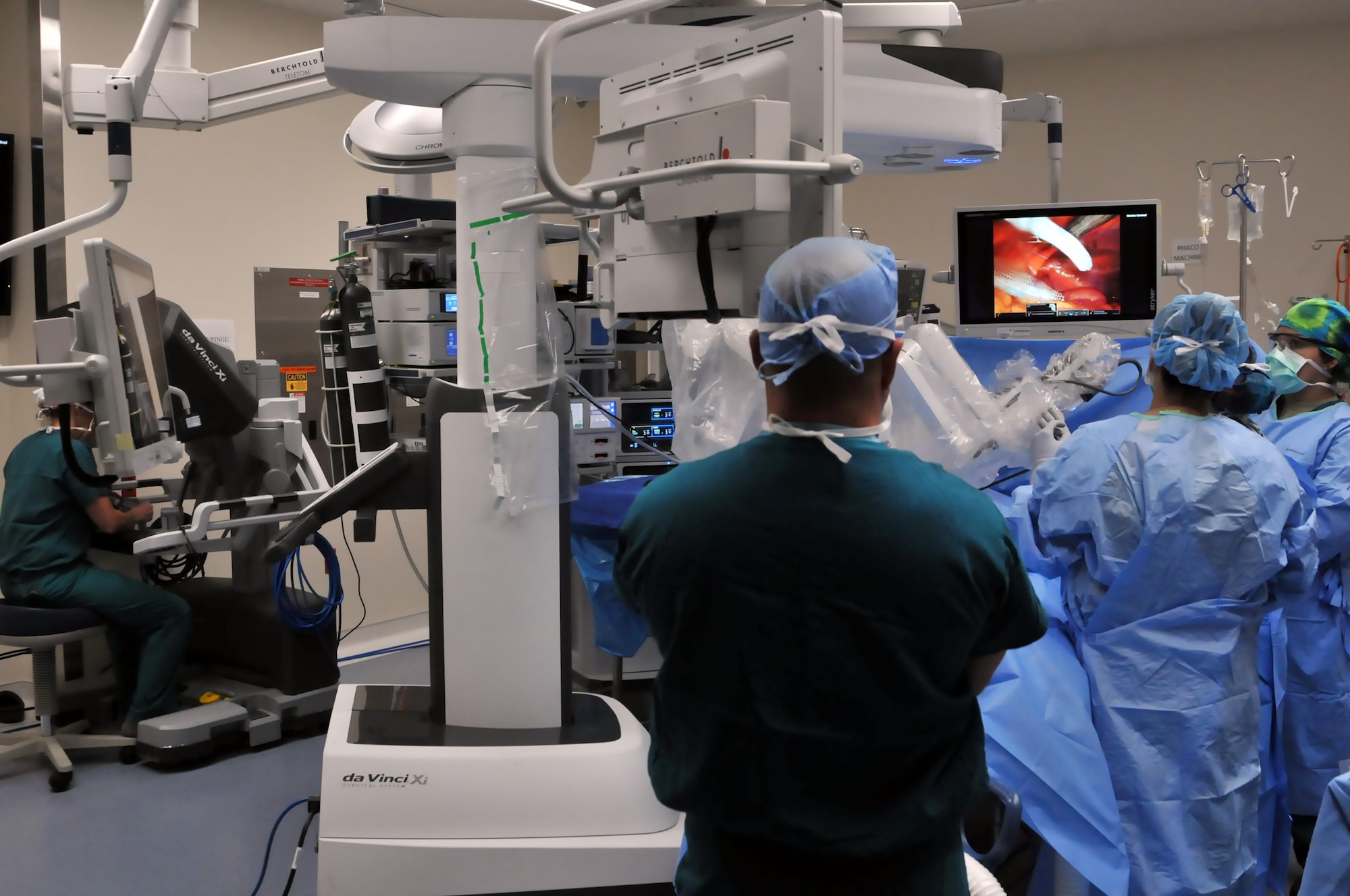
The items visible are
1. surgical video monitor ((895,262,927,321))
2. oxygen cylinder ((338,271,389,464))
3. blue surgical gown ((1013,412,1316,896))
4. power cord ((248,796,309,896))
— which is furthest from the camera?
oxygen cylinder ((338,271,389,464))

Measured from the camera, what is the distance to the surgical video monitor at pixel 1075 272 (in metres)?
2.79

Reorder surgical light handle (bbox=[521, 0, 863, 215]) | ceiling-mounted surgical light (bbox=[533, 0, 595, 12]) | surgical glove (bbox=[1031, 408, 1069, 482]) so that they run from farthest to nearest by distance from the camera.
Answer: ceiling-mounted surgical light (bbox=[533, 0, 595, 12]), surgical glove (bbox=[1031, 408, 1069, 482]), surgical light handle (bbox=[521, 0, 863, 215])

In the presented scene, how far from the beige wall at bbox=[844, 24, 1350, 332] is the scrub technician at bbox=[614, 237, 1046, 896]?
4.09m

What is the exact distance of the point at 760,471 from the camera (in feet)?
3.71

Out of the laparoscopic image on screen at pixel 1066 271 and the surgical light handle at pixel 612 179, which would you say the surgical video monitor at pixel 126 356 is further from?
the laparoscopic image on screen at pixel 1066 271

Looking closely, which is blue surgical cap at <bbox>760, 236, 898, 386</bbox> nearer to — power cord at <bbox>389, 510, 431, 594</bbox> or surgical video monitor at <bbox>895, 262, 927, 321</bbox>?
power cord at <bbox>389, 510, 431, 594</bbox>

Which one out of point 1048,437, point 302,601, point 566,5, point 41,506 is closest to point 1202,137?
point 566,5

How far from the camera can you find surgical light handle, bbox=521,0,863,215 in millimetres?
1212

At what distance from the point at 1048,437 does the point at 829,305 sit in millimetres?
1467

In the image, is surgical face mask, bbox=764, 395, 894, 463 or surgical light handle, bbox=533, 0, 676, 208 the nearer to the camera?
surgical face mask, bbox=764, 395, 894, 463


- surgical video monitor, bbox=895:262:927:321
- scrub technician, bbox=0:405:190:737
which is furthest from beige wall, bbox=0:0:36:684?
surgical video monitor, bbox=895:262:927:321

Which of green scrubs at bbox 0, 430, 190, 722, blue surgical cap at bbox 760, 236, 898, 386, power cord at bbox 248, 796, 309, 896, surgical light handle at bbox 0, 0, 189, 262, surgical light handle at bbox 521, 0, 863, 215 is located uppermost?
surgical light handle at bbox 0, 0, 189, 262

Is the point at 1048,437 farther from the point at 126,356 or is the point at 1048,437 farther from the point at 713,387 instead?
the point at 126,356

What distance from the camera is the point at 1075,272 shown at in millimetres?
2801
